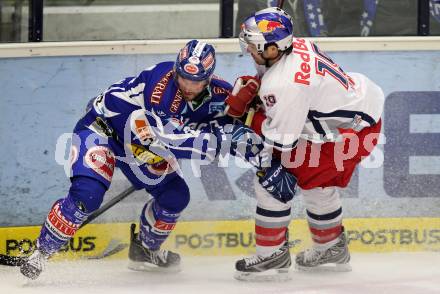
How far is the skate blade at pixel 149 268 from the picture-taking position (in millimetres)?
4570

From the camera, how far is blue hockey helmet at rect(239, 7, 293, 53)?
404 centimetres

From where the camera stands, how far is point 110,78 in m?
4.94

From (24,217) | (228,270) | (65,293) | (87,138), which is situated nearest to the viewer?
(65,293)

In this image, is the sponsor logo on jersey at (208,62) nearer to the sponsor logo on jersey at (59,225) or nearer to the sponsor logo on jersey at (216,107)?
the sponsor logo on jersey at (216,107)

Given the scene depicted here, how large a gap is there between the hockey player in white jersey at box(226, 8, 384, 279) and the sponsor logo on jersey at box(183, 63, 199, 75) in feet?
0.65

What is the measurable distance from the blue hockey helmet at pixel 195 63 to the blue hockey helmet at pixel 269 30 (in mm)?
175

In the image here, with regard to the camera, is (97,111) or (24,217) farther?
(24,217)

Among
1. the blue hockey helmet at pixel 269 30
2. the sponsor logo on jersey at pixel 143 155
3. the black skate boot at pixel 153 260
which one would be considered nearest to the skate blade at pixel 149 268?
the black skate boot at pixel 153 260

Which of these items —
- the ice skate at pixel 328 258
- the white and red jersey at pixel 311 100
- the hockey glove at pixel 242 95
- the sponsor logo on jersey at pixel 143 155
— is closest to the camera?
the white and red jersey at pixel 311 100

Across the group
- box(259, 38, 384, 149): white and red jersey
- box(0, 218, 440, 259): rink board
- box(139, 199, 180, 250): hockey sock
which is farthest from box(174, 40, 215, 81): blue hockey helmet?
box(0, 218, 440, 259): rink board

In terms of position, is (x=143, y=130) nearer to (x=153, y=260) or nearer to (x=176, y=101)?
(x=176, y=101)

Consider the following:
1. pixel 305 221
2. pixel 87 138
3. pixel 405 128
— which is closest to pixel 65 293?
pixel 87 138

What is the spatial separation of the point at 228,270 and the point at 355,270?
544 mm

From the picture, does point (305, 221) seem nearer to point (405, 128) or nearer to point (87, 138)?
point (405, 128)
